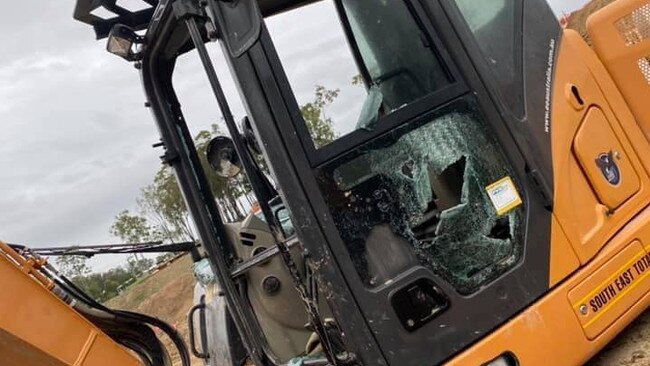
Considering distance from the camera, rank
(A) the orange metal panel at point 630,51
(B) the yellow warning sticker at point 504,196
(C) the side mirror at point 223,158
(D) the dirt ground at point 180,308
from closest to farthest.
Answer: (B) the yellow warning sticker at point 504,196, (D) the dirt ground at point 180,308, (C) the side mirror at point 223,158, (A) the orange metal panel at point 630,51

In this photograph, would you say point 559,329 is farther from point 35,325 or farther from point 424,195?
point 35,325

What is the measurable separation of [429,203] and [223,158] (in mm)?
1175

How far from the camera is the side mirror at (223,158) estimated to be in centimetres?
315

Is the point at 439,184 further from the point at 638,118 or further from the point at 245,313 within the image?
the point at 638,118

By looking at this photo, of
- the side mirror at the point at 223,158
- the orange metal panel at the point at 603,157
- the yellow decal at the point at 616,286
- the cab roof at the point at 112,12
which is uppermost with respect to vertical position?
the cab roof at the point at 112,12

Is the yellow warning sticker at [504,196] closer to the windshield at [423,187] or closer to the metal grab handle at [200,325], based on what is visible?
the windshield at [423,187]

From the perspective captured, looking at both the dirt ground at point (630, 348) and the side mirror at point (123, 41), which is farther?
the side mirror at point (123, 41)

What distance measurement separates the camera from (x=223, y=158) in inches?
126

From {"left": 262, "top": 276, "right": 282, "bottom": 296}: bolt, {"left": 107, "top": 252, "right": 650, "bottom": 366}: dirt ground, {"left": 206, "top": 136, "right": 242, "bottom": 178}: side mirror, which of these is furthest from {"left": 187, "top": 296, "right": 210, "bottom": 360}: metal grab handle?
{"left": 206, "top": 136, "right": 242, "bottom": 178}: side mirror

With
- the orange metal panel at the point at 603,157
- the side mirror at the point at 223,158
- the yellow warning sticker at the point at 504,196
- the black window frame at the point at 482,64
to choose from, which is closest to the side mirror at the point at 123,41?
the side mirror at the point at 223,158

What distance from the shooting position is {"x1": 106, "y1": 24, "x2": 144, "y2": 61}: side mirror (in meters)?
2.88

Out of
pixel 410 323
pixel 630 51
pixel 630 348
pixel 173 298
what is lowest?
pixel 630 348

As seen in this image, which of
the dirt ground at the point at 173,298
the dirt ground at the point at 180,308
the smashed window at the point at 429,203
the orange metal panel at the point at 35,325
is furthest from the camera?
the dirt ground at the point at 173,298

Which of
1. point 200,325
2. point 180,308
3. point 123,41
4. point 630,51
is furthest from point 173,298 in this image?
point 630,51
